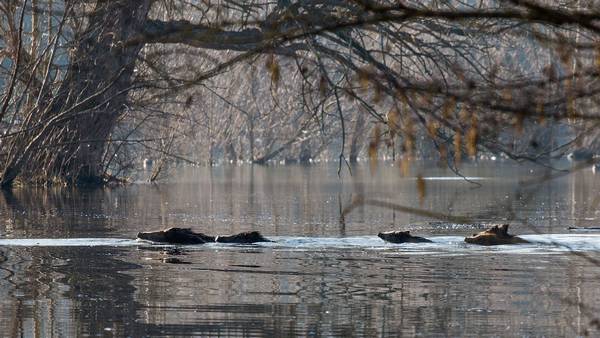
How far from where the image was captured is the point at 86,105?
24.5m

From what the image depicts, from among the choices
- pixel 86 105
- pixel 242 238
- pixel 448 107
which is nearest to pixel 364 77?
pixel 448 107

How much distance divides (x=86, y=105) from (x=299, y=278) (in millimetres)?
13944

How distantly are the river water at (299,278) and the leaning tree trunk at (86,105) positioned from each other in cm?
148

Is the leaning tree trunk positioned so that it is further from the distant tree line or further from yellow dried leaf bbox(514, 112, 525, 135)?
yellow dried leaf bbox(514, 112, 525, 135)

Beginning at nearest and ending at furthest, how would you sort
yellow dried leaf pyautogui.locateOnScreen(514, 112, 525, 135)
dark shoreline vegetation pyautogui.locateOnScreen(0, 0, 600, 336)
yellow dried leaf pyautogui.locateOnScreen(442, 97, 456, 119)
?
1. yellow dried leaf pyautogui.locateOnScreen(514, 112, 525, 135)
2. yellow dried leaf pyautogui.locateOnScreen(442, 97, 456, 119)
3. dark shoreline vegetation pyautogui.locateOnScreen(0, 0, 600, 336)

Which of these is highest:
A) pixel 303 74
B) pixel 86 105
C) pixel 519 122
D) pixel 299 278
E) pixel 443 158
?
pixel 86 105

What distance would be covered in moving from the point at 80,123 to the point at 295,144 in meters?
47.6

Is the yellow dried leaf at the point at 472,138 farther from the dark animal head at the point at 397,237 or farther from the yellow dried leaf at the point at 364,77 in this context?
the dark animal head at the point at 397,237

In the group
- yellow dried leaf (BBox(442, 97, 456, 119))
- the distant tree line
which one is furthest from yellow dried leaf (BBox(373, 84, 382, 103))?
yellow dried leaf (BBox(442, 97, 456, 119))

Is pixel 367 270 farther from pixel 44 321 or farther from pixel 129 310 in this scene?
pixel 44 321

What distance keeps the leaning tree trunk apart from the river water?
4.86ft

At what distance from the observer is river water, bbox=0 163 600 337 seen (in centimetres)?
842

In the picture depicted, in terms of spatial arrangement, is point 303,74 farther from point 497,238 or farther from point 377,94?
point 497,238

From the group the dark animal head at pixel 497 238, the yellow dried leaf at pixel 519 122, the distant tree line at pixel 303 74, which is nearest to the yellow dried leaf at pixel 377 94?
the distant tree line at pixel 303 74
